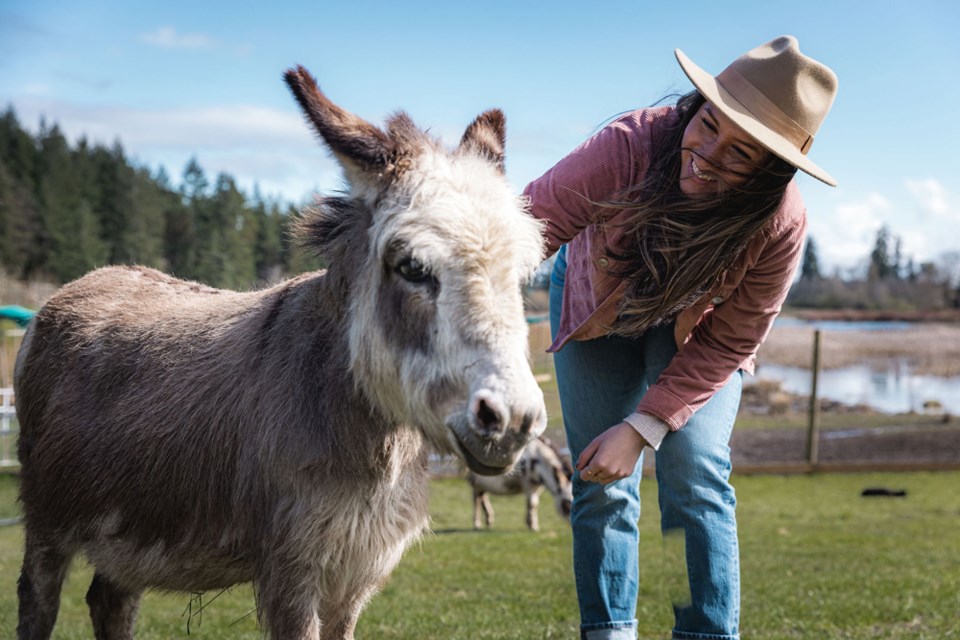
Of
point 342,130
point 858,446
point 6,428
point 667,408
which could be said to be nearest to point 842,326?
point 858,446

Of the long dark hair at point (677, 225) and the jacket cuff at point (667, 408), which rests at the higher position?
the long dark hair at point (677, 225)

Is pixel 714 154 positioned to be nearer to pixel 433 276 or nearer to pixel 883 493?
pixel 433 276

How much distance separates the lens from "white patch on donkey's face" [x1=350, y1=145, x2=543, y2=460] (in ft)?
6.57

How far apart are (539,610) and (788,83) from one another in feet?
14.4

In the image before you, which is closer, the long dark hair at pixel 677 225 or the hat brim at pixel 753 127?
the hat brim at pixel 753 127

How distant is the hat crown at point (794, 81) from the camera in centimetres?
250

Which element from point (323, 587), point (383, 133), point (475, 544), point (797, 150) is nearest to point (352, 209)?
point (383, 133)

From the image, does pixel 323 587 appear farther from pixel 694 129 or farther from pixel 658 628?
pixel 658 628

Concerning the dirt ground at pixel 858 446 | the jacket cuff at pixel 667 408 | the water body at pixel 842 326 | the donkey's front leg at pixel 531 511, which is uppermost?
the water body at pixel 842 326

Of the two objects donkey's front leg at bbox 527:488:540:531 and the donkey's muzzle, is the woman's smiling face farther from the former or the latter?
donkey's front leg at bbox 527:488:540:531

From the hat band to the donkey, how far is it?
0.76 metres

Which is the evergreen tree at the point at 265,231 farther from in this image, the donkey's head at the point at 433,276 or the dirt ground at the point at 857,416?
the donkey's head at the point at 433,276

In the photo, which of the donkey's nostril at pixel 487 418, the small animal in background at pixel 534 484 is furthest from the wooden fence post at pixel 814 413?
the donkey's nostril at pixel 487 418

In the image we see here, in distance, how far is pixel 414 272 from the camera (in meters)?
2.16
